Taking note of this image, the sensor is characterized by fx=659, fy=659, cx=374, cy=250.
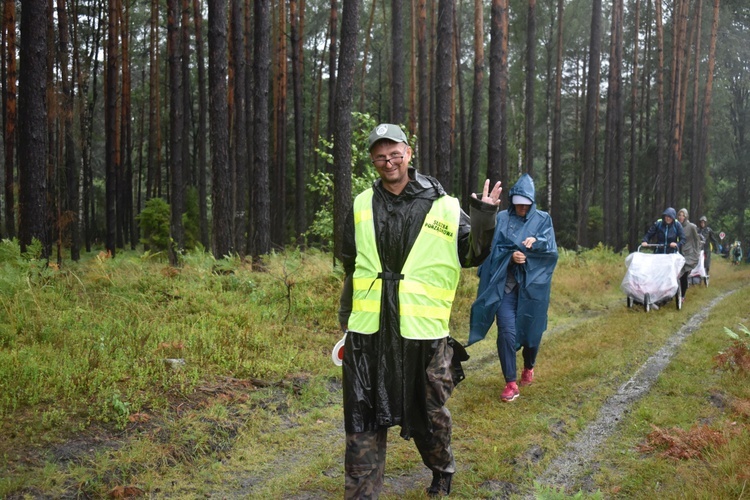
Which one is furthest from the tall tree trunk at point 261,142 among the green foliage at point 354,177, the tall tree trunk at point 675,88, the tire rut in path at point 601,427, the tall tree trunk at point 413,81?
the tall tree trunk at point 675,88

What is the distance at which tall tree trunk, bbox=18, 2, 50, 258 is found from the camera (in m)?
10.1

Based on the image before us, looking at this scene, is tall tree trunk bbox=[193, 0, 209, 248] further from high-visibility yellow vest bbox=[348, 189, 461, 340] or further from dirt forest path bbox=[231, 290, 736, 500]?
high-visibility yellow vest bbox=[348, 189, 461, 340]

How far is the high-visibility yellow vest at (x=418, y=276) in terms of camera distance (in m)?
3.96

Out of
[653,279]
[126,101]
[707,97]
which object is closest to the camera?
[653,279]

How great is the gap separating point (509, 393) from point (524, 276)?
1.36 m

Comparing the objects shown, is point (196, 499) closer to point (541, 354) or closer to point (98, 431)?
point (98, 431)

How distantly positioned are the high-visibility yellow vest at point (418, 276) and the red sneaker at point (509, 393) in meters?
3.11

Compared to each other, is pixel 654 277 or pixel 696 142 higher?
pixel 696 142

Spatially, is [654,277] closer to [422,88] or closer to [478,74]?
[478,74]

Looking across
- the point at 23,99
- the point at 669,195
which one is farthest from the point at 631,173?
A: the point at 23,99

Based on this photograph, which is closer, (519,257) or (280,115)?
(519,257)

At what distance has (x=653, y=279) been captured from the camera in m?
13.5

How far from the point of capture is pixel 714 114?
43.5 metres

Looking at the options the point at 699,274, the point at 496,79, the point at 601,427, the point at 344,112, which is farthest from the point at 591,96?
the point at 601,427
